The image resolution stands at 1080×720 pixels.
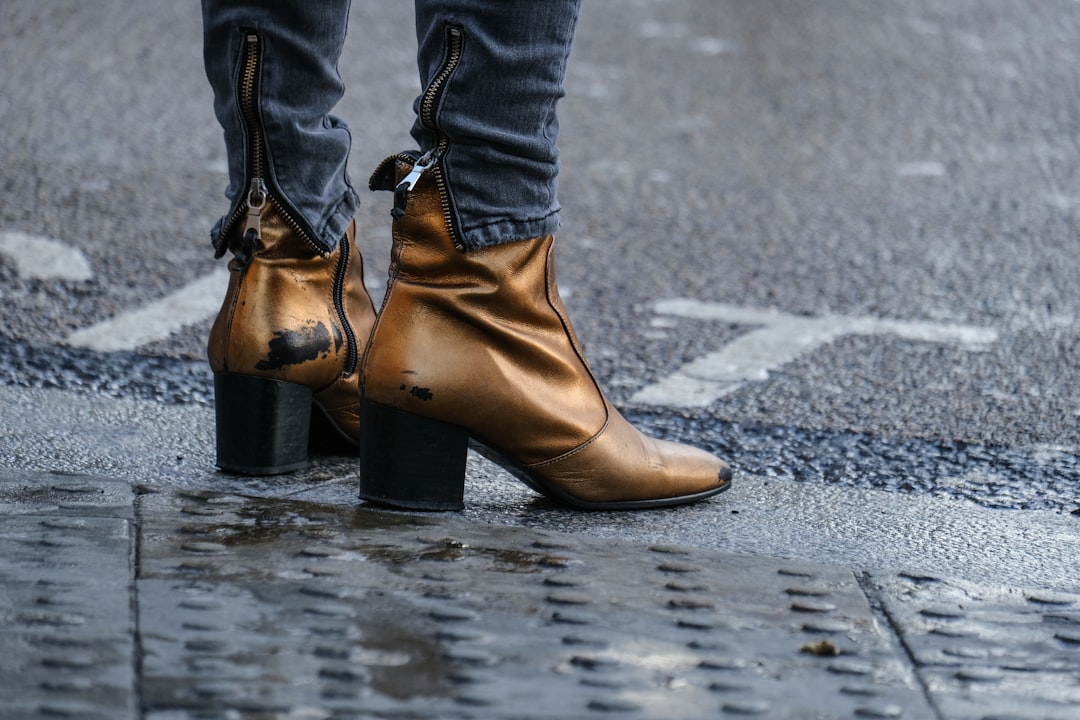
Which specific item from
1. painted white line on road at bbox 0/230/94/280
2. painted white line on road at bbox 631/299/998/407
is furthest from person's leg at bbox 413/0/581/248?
painted white line on road at bbox 0/230/94/280

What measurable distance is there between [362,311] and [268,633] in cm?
69

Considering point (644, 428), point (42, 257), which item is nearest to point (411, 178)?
point (644, 428)

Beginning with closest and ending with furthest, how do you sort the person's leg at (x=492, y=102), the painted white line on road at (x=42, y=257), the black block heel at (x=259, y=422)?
the person's leg at (x=492, y=102), the black block heel at (x=259, y=422), the painted white line on road at (x=42, y=257)

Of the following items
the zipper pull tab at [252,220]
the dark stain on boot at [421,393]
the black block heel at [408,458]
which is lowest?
the black block heel at [408,458]

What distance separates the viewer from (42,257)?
2928 millimetres

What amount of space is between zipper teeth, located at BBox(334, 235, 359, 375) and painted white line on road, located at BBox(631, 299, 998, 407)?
637mm

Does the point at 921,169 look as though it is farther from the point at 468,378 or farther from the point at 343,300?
the point at 468,378

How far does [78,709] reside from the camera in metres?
1.20

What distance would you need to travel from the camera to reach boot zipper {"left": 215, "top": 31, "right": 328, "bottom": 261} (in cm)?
175

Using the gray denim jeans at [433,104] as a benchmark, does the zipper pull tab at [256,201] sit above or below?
below

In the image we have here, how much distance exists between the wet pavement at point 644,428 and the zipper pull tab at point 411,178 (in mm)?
381

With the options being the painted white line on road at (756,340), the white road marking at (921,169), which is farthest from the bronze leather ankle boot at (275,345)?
the white road marking at (921,169)

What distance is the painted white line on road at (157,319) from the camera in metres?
2.51

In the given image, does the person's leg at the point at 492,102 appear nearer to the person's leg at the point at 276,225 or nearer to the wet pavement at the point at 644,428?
the person's leg at the point at 276,225
